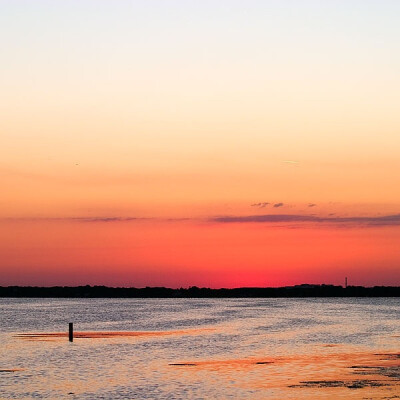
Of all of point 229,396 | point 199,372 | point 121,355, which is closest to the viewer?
point 229,396

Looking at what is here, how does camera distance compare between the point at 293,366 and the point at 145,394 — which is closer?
the point at 145,394

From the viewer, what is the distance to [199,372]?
53.0m

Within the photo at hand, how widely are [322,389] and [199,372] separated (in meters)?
12.4

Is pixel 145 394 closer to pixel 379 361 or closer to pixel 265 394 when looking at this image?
pixel 265 394

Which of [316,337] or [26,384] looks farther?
[316,337]

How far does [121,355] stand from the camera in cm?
6731

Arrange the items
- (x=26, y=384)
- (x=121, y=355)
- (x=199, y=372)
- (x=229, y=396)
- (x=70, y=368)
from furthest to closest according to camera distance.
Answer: (x=121, y=355)
(x=70, y=368)
(x=199, y=372)
(x=26, y=384)
(x=229, y=396)

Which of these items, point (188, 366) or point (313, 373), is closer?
point (313, 373)

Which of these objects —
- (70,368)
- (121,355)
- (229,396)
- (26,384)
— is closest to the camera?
(229,396)

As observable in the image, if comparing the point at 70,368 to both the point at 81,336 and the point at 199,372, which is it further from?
the point at 81,336

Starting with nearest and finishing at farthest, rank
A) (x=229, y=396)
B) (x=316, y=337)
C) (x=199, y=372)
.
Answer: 1. (x=229, y=396)
2. (x=199, y=372)
3. (x=316, y=337)

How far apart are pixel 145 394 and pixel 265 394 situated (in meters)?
6.98

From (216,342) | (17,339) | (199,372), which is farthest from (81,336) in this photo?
(199,372)

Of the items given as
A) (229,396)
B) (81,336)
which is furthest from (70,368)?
(81,336)
